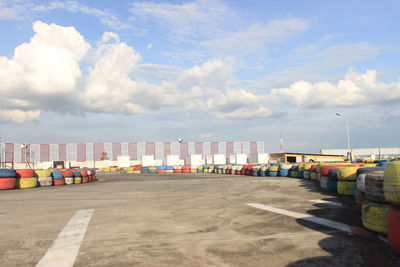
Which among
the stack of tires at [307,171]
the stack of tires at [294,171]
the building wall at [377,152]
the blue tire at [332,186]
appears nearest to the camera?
the blue tire at [332,186]

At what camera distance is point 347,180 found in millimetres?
12281

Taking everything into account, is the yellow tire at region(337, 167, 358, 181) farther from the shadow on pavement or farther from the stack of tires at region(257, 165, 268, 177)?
the stack of tires at region(257, 165, 268, 177)

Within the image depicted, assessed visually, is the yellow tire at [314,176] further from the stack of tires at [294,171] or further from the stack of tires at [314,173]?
the stack of tires at [294,171]

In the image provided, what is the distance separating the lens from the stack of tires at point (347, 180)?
1211cm

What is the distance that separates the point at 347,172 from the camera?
1218 centimetres

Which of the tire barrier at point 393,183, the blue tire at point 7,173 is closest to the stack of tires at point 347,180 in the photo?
the tire barrier at point 393,183

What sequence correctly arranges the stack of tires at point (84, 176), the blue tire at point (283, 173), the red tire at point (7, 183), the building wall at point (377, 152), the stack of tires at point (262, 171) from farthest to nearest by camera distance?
the building wall at point (377, 152) < the stack of tires at point (262, 171) < the blue tire at point (283, 173) < the stack of tires at point (84, 176) < the red tire at point (7, 183)

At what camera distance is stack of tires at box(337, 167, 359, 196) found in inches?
477

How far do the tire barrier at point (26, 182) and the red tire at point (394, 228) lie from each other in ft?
70.0

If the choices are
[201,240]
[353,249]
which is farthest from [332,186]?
[201,240]

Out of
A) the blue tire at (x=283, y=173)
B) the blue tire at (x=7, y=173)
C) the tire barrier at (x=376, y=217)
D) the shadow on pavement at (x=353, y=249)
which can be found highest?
the blue tire at (x=7, y=173)

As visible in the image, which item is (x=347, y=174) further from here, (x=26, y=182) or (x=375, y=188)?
(x=26, y=182)

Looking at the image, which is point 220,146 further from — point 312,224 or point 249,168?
point 312,224

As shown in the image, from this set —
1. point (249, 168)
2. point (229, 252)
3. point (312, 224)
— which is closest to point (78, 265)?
point (229, 252)
